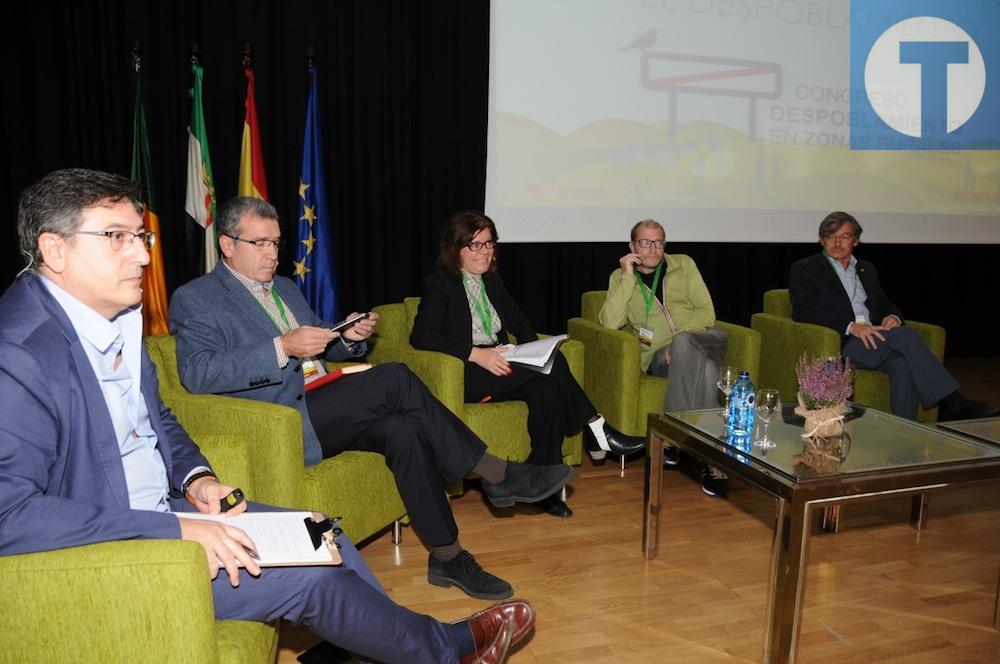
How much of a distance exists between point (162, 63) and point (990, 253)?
673cm

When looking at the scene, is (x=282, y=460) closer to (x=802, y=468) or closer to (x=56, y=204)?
(x=56, y=204)

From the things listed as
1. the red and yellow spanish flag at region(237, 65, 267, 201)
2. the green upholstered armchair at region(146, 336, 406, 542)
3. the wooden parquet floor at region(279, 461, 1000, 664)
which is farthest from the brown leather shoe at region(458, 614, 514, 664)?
the red and yellow spanish flag at region(237, 65, 267, 201)

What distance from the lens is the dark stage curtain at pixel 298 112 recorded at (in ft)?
12.9

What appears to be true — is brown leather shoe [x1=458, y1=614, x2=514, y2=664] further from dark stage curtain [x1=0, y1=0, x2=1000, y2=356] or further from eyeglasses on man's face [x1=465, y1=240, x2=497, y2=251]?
dark stage curtain [x1=0, y1=0, x2=1000, y2=356]

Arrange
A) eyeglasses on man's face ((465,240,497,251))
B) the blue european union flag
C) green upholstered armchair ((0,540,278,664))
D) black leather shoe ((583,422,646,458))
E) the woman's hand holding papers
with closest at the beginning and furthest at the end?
green upholstered armchair ((0,540,278,664)) < the woman's hand holding papers < eyeglasses on man's face ((465,240,497,251)) < black leather shoe ((583,422,646,458)) < the blue european union flag

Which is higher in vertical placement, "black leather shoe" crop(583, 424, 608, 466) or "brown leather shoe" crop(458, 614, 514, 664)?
"brown leather shoe" crop(458, 614, 514, 664)

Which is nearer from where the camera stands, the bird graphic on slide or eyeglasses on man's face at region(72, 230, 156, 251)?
eyeglasses on man's face at region(72, 230, 156, 251)

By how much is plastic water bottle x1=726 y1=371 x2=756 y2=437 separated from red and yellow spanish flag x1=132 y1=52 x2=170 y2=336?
2812 millimetres

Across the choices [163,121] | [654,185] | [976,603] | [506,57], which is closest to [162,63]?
[163,121]

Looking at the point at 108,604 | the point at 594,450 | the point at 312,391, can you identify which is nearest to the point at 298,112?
the point at 312,391

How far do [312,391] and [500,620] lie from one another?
111 centimetres

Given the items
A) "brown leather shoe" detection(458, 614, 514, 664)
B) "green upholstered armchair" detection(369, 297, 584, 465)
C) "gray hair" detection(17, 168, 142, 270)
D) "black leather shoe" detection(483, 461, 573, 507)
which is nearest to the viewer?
"gray hair" detection(17, 168, 142, 270)

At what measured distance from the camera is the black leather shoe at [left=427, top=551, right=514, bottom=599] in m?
2.38

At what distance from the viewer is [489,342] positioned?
341cm
